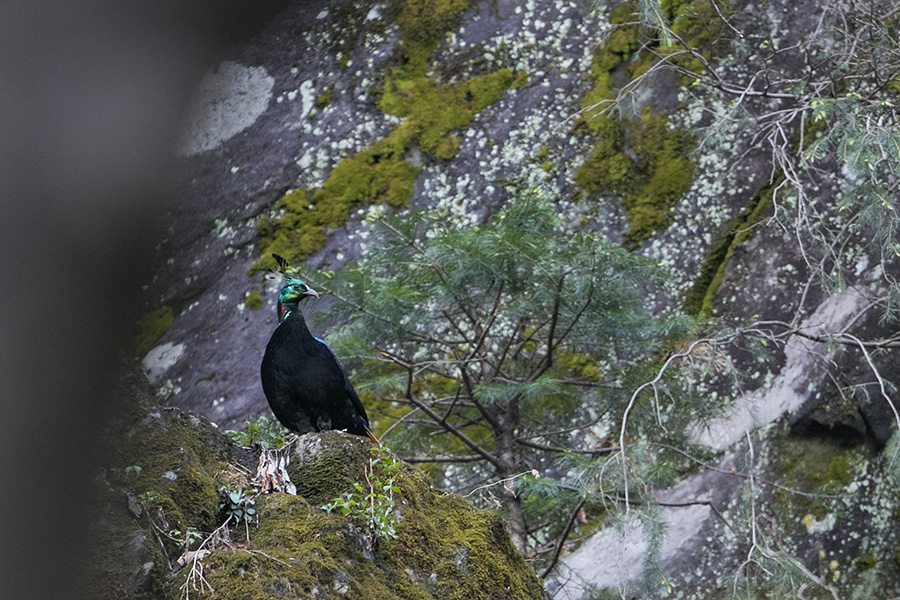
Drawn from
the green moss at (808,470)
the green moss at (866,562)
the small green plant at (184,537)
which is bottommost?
the green moss at (866,562)

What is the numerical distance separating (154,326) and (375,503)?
4.56 meters

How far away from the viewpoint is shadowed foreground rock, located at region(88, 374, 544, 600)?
219 cm

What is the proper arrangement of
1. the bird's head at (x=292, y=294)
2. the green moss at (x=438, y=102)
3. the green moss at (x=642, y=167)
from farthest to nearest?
the green moss at (x=438, y=102)
the green moss at (x=642, y=167)
the bird's head at (x=292, y=294)

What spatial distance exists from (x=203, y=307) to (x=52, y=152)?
642 centimetres

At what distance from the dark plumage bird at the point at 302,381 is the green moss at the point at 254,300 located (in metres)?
2.45

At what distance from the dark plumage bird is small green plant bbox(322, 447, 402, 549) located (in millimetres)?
1397

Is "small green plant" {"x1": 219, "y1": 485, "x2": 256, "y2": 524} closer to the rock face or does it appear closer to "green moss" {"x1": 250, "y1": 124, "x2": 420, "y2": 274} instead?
the rock face

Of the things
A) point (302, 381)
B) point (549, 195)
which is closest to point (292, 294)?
point (302, 381)

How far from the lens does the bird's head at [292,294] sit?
4412mm

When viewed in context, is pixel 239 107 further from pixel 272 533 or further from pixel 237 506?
pixel 272 533

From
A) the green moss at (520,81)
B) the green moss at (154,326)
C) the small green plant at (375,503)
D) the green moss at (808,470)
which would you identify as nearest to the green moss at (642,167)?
the green moss at (520,81)

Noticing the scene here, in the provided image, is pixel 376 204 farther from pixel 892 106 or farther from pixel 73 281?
pixel 73 281

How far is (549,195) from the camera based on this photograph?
696 cm

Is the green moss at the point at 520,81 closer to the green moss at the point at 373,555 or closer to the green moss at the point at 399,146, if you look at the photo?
the green moss at the point at 399,146
